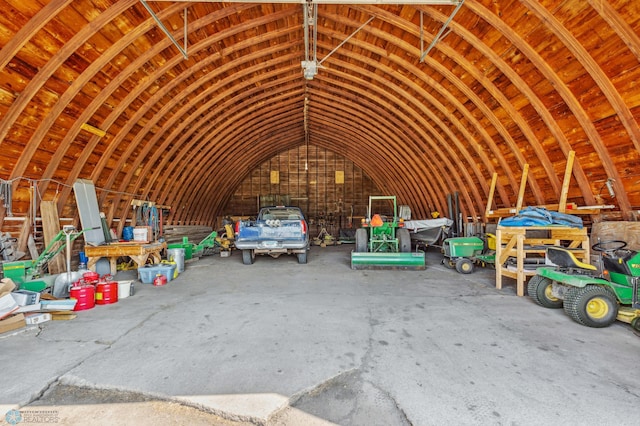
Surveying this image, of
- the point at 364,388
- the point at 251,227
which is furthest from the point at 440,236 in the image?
the point at 364,388

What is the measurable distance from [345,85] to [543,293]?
298 inches

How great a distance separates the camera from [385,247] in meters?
8.73

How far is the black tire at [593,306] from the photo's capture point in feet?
11.0

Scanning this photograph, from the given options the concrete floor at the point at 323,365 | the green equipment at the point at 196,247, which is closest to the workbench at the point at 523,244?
the concrete floor at the point at 323,365

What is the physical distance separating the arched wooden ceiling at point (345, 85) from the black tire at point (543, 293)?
7.44 ft

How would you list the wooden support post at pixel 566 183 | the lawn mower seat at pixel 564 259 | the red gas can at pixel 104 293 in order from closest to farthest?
the lawn mower seat at pixel 564 259, the red gas can at pixel 104 293, the wooden support post at pixel 566 183

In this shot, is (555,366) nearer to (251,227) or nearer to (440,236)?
(251,227)

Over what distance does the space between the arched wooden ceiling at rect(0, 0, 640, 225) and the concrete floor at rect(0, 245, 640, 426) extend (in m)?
3.59

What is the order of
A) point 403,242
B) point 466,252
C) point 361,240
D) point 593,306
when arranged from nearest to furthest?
1. point 593,306
2. point 466,252
3. point 403,242
4. point 361,240

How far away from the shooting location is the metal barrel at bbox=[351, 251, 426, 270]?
7180 millimetres

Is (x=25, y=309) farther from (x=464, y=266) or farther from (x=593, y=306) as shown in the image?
(x=464, y=266)

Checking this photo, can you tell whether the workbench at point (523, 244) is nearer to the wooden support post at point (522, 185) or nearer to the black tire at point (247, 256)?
the wooden support post at point (522, 185)

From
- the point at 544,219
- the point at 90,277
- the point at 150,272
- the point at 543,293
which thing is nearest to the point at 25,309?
the point at 90,277

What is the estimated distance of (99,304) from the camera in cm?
433
